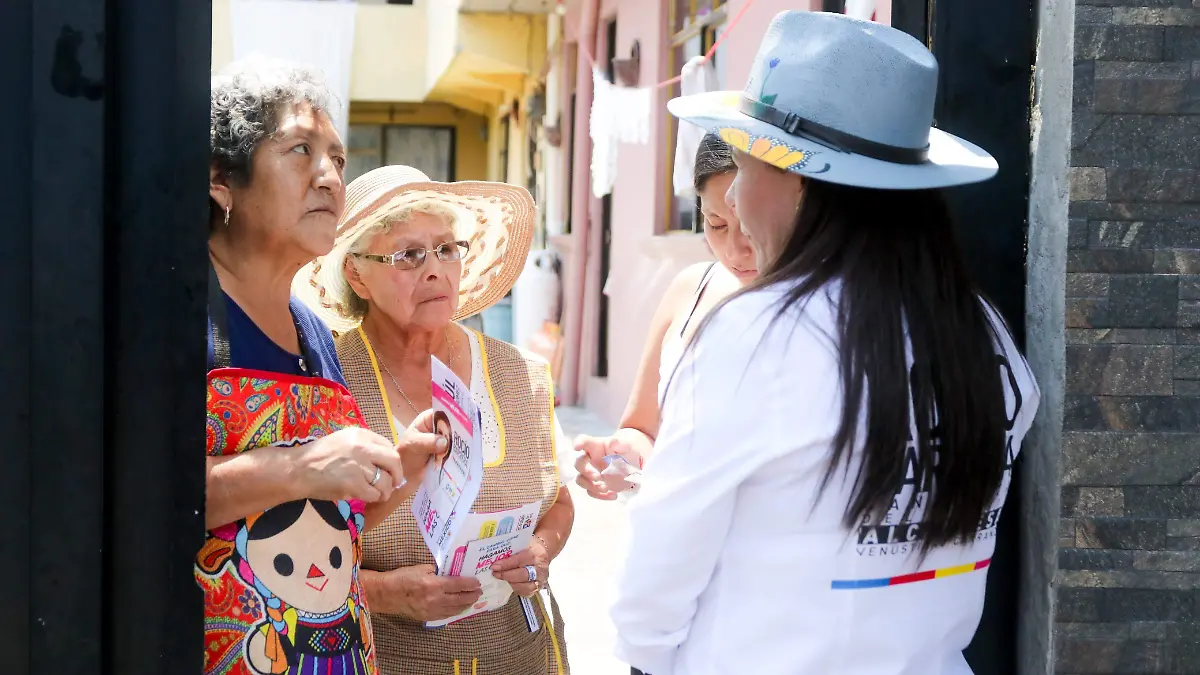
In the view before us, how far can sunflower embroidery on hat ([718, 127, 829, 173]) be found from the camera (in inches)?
56.1

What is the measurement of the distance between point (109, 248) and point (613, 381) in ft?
27.0

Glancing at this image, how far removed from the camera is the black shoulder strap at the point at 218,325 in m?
1.73

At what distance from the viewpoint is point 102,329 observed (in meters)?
1.37

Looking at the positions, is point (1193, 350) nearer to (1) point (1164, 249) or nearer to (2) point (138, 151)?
(1) point (1164, 249)

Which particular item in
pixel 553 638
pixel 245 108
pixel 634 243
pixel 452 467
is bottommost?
pixel 634 243

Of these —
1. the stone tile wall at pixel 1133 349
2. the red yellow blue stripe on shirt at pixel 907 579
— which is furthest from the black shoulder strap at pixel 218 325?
the stone tile wall at pixel 1133 349

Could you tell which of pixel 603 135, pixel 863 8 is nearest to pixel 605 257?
pixel 603 135

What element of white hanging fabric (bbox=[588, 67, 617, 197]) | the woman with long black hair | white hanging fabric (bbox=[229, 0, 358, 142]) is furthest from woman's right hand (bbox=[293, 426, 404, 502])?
white hanging fabric (bbox=[229, 0, 358, 142])

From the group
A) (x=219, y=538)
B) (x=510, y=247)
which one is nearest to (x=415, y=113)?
(x=510, y=247)

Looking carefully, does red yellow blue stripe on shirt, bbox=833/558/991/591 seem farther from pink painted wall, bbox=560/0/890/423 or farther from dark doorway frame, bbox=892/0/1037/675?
pink painted wall, bbox=560/0/890/423

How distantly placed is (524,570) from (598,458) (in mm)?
270

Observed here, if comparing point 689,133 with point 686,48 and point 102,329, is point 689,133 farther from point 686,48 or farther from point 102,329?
point 102,329

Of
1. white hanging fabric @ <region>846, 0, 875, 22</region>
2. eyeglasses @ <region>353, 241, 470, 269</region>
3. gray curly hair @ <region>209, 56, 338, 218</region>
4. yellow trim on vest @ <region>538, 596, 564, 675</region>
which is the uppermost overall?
white hanging fabric @ <region>846, 0, 875, 22</region>

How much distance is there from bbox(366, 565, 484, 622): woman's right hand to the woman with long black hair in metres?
0.82
